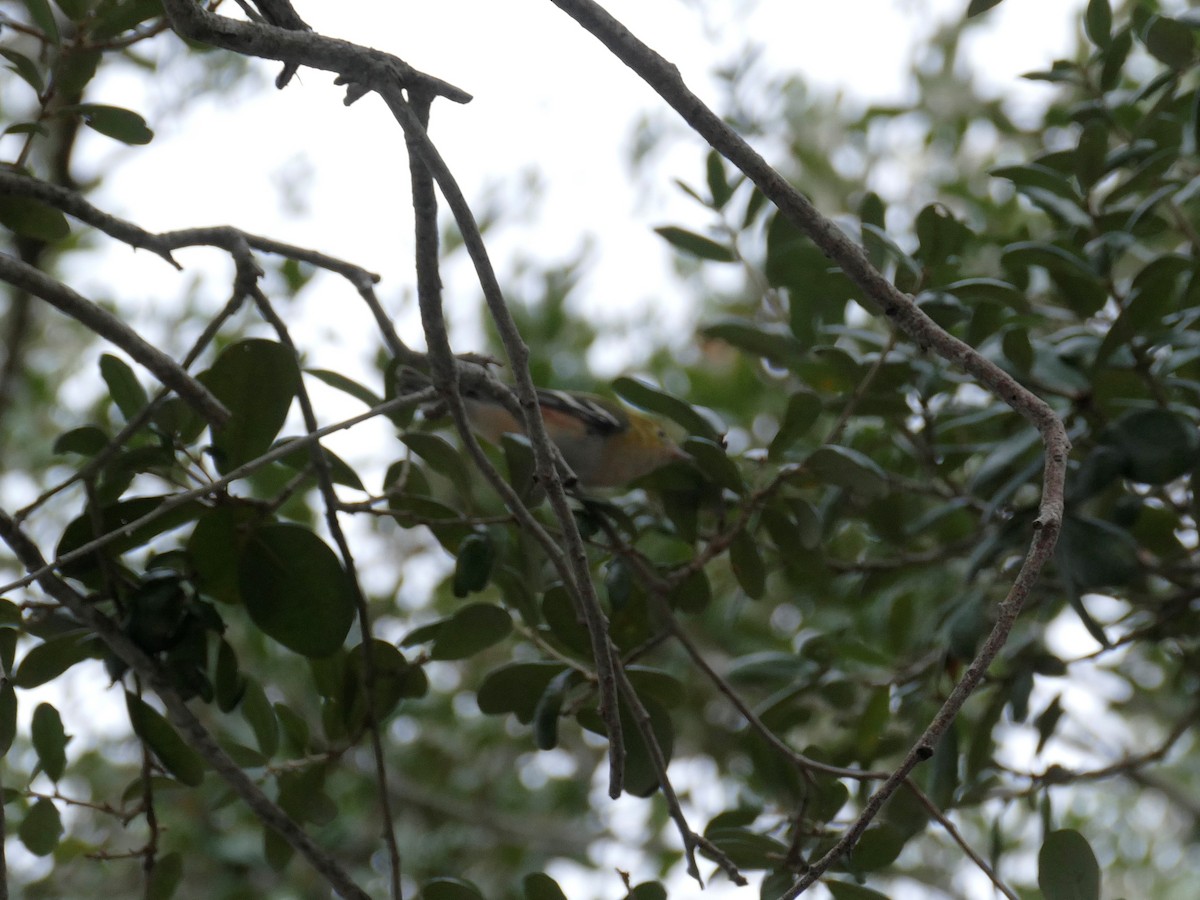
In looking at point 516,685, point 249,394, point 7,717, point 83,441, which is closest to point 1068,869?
point 516,685

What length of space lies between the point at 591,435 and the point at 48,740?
1498 mm

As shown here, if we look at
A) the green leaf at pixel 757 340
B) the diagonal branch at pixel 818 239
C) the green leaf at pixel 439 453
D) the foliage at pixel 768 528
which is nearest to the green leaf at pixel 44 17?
the foliage at pixel 768 528

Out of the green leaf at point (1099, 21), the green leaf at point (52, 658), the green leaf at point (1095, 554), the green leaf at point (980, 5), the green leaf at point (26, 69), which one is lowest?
the green leaf at point (52, 658)

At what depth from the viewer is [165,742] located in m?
1.65

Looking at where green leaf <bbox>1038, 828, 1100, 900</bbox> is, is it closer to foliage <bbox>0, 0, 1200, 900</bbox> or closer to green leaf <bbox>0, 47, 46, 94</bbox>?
foliage <bbox>0, 0, 1200, 900</bbox>

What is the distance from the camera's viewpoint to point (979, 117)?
3652 mm

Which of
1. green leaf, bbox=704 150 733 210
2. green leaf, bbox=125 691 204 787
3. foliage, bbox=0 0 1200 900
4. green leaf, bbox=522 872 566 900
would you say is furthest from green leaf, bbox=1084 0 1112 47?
green leaf, bbox=125 691 204 787

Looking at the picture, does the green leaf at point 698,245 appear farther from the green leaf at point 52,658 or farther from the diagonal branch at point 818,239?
the green leaf at point 52,658

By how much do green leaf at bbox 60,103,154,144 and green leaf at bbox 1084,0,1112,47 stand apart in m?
1.62

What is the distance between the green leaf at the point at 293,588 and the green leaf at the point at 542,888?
0.44 metres

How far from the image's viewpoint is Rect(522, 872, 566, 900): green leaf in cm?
156

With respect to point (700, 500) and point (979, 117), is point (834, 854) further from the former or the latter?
point (979, 117)

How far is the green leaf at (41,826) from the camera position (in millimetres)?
1700

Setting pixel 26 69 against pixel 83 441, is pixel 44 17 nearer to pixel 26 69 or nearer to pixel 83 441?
pixel 26 69
